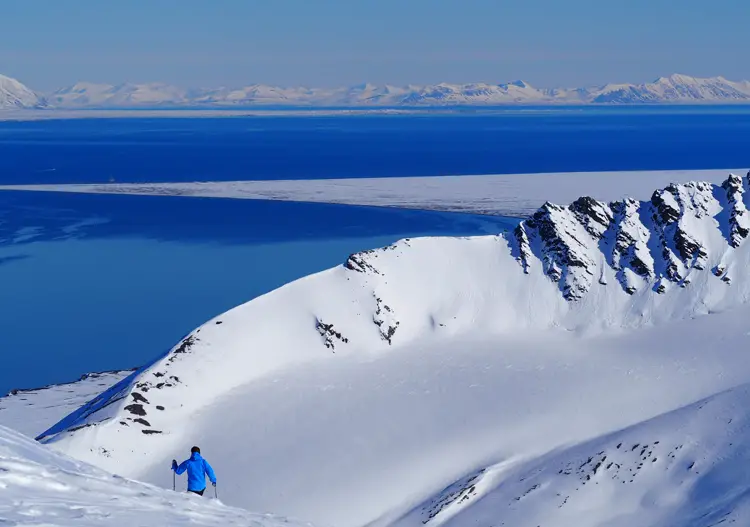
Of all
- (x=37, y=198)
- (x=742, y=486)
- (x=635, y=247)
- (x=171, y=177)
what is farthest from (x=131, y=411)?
(x=171, y=177)

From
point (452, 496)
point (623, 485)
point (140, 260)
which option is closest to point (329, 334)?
point (452, 496)

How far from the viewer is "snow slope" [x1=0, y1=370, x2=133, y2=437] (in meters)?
42.5

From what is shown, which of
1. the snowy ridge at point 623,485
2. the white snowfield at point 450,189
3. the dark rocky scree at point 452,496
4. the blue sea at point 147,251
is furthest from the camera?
the white snowfield at point 450,189

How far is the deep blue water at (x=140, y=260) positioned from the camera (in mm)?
54875

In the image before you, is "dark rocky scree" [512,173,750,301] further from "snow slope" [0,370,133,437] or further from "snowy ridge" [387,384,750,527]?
"snow slope" [0,370,133,437]

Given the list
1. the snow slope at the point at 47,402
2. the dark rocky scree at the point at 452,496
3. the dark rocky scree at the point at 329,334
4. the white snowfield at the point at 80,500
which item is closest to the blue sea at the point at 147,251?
the snow slope at the point at 47,402

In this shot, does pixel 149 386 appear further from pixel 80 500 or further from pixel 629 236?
pixel 629 236

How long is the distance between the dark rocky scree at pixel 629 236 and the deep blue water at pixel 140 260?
69.2ft

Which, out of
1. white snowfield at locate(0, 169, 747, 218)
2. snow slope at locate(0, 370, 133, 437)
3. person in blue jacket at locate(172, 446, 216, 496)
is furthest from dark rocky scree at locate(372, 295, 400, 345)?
white snowfield at locate(0, 169, 747, 218)

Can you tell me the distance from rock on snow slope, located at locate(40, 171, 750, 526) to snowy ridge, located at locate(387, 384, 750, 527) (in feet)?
1.18

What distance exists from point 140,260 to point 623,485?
56031mm

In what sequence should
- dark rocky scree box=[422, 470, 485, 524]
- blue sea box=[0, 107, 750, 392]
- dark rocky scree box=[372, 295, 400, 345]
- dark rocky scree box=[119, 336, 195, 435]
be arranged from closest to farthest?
dark rocky scree box=[422, 470, 485, 524] < dark rocky scree box=[119, 336, 195, 435] < dark rocky scree box=[372, 295, 400, 345] < blue sea box=[0, 107, 750, 392]

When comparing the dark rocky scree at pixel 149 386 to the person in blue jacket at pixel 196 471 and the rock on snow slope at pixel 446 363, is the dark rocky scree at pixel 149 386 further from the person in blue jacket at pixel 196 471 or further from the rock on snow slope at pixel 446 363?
the person in blue jacket at pixel 196 471

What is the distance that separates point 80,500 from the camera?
13.2 meters
